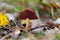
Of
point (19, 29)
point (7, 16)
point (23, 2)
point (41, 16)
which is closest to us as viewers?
point (19, 29)

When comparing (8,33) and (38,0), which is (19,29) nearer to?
(8,33)

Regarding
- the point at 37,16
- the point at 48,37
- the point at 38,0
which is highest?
the point at 38,0

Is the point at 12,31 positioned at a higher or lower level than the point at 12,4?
lower

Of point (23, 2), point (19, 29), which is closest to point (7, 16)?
point (19, 29)

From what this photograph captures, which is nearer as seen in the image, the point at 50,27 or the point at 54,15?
the point at 50,27

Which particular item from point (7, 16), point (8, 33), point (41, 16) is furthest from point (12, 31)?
point (41, 16)

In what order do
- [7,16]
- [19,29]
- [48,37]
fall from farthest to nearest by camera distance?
[7,16] < [19,29] < [48,37]
